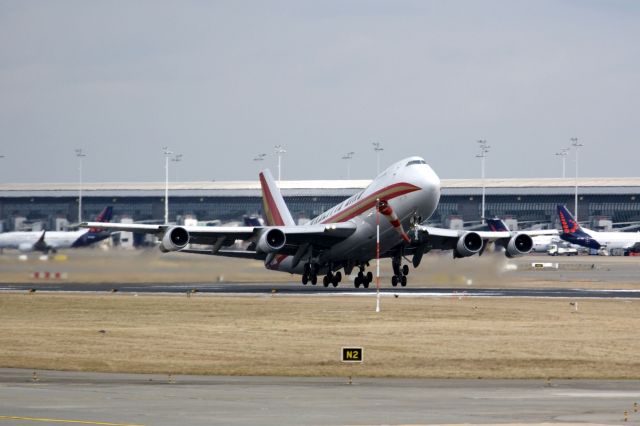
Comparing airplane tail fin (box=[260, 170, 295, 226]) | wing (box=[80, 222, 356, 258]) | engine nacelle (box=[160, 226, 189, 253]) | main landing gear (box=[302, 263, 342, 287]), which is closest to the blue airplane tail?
airplane tail fin (box=[260, 170, 295, 226])

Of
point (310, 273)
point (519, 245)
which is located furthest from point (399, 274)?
point (519, 245)

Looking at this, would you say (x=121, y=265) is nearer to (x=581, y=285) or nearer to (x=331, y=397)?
(x=581, y=285)

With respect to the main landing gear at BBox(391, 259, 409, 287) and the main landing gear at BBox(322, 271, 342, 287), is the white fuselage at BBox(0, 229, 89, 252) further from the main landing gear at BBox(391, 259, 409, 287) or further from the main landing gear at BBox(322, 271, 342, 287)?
the main landing gear at BBox(391, 259, 409, 287)

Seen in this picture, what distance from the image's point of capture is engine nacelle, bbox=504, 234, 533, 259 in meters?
76.8

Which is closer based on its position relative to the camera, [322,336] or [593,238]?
[322,336]

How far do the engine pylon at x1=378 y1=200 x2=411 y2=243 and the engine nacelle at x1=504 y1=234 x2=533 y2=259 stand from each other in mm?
10211

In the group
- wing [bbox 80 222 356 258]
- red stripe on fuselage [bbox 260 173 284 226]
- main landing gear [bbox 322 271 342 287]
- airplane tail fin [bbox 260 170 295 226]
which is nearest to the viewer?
wing [bbox 80 222 356 258]

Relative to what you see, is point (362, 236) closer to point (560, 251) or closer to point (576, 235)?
point (576, 235)

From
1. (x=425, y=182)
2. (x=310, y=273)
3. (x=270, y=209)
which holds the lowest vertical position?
(x=310, y=273)

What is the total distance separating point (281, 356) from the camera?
36.9 meters

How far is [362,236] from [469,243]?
787 cm

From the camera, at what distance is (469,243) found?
75688 millimetres

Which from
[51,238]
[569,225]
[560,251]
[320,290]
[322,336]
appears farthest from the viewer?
[560,251]

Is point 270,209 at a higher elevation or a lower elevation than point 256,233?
higher
